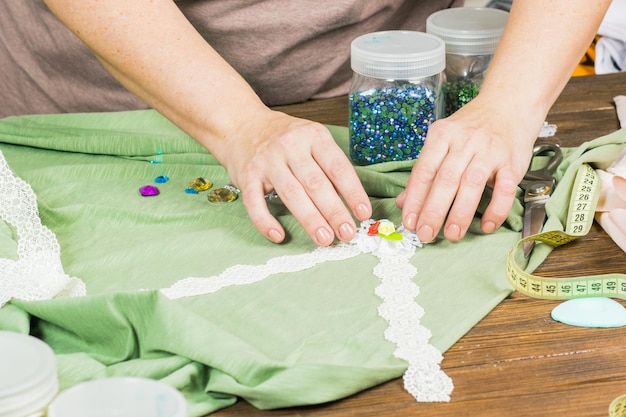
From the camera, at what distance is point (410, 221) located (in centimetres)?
103

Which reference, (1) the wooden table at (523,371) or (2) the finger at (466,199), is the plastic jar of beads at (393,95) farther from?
(1) the wooden table at (523,371)

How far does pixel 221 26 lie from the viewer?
1.37 meters

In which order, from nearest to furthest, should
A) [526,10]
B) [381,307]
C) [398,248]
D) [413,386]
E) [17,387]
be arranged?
[17,387], [413,386], [381,307], [398,248], [526,10]

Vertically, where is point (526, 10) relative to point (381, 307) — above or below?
above

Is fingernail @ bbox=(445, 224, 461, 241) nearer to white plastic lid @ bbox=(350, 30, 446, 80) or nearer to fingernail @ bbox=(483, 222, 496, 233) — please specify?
fingernail @ bbox=(483, 222, 496, 233)

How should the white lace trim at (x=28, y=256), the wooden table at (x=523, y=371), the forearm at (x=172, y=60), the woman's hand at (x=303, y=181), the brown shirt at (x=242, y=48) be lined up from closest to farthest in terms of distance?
the wooden table at (x=523, y=371) < the white lace trim at (x=28, y=256) < the woman's hand at (x=303, y=181) < the forearm at (x=172, y=60) < the brown shirt at (x=242, y=48)

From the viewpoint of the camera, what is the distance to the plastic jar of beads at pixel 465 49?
127 cm

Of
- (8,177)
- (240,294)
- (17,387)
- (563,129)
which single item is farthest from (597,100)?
(17,387)

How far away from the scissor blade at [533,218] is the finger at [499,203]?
0.11 ft

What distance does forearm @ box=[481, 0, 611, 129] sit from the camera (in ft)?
3.72

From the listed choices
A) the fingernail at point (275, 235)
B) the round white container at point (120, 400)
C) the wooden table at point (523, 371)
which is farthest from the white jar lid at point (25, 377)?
the fingernail at point (275, 235)

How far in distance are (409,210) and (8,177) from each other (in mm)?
506

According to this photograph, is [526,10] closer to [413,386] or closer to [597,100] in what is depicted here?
[597,100]

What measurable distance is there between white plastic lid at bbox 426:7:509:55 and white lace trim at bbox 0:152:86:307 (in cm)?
62
